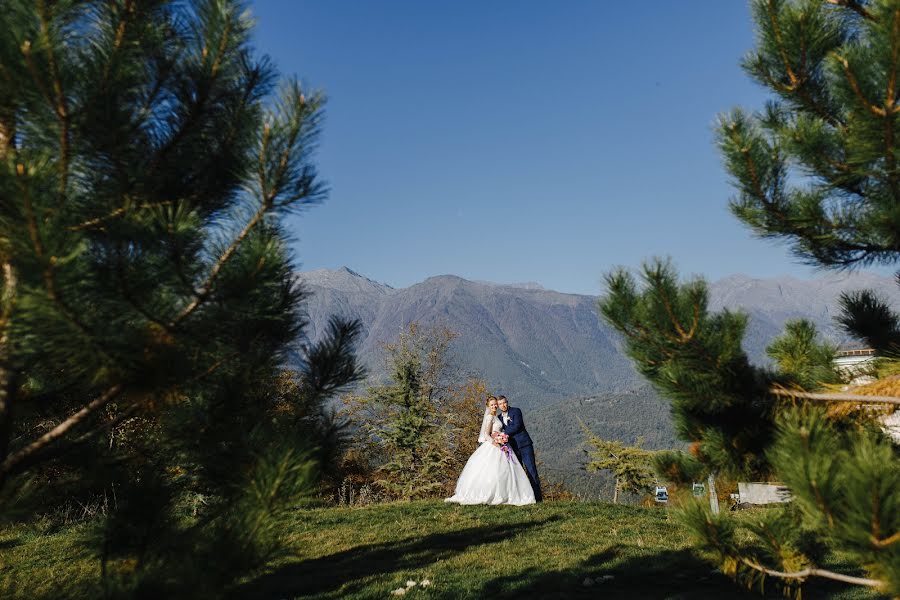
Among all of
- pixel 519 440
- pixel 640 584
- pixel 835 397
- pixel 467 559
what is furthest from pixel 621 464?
pixel 835 397

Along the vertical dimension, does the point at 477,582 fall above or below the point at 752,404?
below

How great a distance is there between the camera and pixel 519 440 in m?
16.1

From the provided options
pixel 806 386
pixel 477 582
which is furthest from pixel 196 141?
pixel 477 582

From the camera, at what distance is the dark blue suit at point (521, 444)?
1572 cm

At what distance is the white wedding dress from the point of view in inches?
590

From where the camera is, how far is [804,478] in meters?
A: 3.18

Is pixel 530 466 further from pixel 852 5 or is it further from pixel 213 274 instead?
pixel 213 274

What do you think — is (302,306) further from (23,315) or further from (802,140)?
(802,140)

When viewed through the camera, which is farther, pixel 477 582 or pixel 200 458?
pixel 477 582

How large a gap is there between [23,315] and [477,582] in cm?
662

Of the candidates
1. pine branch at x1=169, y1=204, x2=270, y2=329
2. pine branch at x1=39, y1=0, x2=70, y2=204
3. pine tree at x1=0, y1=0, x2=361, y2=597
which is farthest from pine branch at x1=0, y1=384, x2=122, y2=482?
pine branch at x1=39, y1=0, x2=70, y2=204

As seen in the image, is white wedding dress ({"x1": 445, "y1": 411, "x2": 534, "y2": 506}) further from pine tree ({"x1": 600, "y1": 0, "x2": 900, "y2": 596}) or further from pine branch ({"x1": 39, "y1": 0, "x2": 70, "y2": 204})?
pine branch ({"x1": 39, "y1": 0, "x2": 70, "y2": 204})

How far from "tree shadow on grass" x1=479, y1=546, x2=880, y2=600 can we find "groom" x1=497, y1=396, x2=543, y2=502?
23.1 feet

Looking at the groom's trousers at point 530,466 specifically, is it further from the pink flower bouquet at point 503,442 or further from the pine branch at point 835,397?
the pine branch at point 835,397
